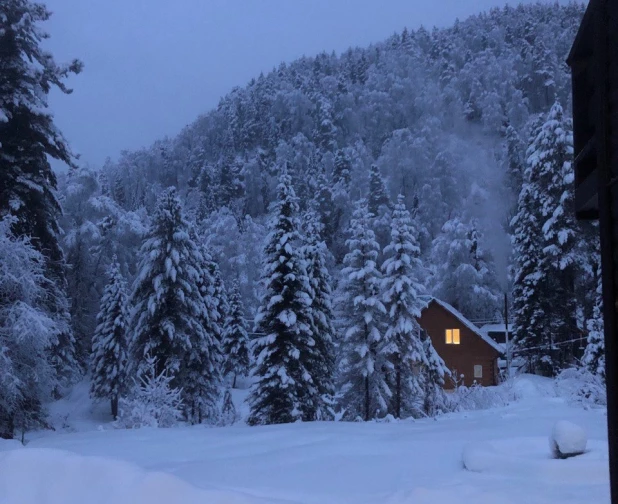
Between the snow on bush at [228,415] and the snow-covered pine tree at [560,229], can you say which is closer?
the snow on bush at [228,415]

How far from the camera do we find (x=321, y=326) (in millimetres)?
30125

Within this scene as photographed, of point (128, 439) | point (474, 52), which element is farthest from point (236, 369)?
point (474, 52)

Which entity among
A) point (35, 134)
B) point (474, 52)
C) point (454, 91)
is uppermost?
point (474, 52)

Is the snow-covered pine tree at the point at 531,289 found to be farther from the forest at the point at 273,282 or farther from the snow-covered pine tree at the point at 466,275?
the snow-covered pine tree at the point at 466,275

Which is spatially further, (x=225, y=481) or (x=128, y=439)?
(x=128, y=439)

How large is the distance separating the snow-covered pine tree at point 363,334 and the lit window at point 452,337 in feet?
49.5

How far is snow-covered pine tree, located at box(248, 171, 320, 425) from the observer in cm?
2478

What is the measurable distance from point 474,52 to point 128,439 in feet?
507

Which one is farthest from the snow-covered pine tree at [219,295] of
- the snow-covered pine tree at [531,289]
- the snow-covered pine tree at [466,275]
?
the snow-covered pine tree at [531,289]

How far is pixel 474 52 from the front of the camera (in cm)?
14900

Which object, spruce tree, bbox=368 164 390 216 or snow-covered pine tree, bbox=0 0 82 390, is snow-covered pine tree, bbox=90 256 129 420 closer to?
snow-covered pine tree, bbox=0 0 82 390

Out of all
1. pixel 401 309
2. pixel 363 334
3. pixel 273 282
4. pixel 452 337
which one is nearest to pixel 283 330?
pixel 273 282

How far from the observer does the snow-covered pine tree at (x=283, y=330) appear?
976 inches

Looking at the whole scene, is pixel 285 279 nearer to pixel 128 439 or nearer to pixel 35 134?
pixel 35 134
